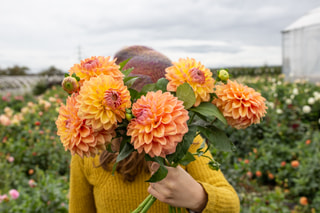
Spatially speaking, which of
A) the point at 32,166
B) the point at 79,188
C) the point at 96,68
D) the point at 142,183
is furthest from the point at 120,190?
the point at 32,166

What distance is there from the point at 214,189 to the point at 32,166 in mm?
2860

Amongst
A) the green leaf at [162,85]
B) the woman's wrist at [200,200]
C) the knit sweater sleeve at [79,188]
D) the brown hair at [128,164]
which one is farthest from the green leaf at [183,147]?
the knit sweater sleeve at [79,188]

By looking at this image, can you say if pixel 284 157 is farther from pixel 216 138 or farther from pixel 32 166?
pixel 216 138

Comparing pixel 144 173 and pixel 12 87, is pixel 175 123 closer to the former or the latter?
pixel 144 173

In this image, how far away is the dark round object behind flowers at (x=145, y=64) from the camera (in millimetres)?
892

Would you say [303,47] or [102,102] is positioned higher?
[303,47]

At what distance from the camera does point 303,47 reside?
1002 centimetres

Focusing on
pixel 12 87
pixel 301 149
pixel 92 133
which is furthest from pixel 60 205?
pixel 12 87

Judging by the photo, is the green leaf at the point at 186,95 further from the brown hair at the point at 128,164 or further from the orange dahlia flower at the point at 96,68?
the brown hair at the point at 128,164

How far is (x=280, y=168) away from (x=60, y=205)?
2295 mm

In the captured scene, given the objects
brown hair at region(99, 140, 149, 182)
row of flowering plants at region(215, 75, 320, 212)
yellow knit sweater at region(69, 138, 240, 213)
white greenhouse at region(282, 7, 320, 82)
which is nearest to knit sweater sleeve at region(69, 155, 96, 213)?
yellow knit sweater at region(69, 138, 240, 213)

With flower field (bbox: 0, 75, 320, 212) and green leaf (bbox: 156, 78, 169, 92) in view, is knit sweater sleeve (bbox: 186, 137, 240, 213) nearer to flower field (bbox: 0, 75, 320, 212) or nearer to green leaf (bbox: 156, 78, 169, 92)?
green leaf (bbox: 156, 78, 169, 92)

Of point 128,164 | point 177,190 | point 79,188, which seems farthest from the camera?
point 79,188

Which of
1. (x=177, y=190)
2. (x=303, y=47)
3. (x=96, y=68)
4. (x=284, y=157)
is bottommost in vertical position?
(x=284, y=157)
